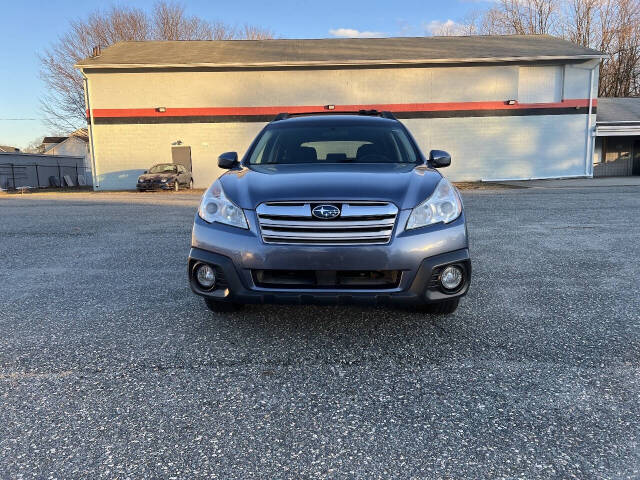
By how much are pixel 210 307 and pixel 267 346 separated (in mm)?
688

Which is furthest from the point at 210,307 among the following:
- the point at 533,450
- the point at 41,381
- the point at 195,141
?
the point at 195,141

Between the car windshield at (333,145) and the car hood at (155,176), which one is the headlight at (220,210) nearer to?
the car windshield at (333,145)

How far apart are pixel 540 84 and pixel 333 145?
2479 centimetres

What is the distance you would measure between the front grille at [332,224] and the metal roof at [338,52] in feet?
74.8

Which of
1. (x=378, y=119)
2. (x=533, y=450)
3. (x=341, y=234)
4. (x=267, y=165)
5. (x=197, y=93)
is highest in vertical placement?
(x=197, y=93)

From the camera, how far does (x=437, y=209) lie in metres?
3.07

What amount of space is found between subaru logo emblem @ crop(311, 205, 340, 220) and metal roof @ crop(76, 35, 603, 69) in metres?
22.8

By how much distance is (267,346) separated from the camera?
10.0 feet

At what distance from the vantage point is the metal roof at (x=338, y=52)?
24031 millimetres

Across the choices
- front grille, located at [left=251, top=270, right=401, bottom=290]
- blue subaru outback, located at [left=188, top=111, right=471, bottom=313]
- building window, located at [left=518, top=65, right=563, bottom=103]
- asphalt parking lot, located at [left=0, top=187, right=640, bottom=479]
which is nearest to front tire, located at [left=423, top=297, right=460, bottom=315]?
asphalt parking lot, located at [left=0, top=187, right=640, bottom=479]

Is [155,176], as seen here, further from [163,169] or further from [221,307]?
[221,307]

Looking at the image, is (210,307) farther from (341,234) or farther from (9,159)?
(9,159)

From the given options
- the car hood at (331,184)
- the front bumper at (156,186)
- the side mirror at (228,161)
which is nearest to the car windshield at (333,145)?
the side mirror at (228,161)

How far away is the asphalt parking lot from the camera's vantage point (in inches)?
75.2
